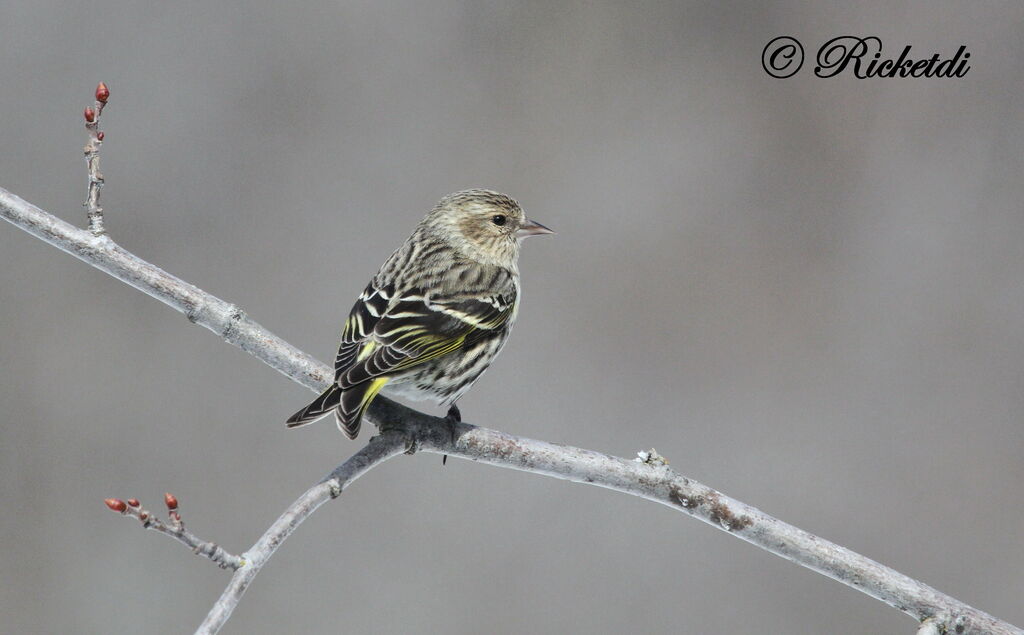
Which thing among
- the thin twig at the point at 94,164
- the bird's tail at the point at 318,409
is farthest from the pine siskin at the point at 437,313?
the thin twig at the point at 94,164

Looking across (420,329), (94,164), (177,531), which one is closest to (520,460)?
(420,329)

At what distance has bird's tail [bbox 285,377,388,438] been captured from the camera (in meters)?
2.54

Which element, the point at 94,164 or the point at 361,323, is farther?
the point at 361,323

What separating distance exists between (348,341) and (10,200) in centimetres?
102

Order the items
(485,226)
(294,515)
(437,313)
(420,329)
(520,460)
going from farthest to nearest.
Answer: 1. (485,226)
2. (437,313)
3. (420,329)
4. (520,460)
5. (294,515)

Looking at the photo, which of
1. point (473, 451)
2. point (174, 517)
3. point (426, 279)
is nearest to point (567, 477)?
point (473, 451)

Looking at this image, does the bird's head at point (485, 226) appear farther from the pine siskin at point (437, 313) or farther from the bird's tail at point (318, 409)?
the bird's tail at point (318, 409)

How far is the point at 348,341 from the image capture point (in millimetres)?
3002

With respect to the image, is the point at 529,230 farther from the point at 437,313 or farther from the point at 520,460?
the point at 520,460

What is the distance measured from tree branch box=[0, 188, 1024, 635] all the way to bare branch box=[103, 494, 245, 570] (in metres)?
0.32

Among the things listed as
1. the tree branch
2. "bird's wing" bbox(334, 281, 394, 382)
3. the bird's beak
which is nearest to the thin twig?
the tree branch

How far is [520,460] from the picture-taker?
285 cm

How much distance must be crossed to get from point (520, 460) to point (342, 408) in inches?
21.3

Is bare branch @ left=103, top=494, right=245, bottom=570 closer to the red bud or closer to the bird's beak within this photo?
the red bud
